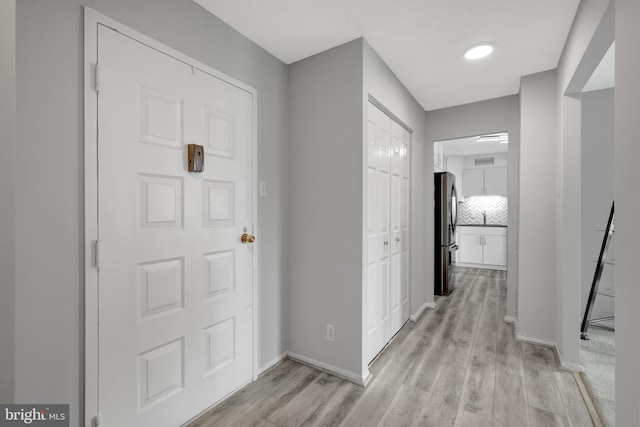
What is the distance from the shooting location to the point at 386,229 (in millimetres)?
2736

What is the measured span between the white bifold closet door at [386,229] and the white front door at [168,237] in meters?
0.96

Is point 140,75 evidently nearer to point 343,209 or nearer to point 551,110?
point 343,209

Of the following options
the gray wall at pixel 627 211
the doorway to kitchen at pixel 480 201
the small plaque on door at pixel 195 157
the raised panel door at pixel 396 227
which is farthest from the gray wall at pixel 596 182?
the small plaque on door at pixel 195 157

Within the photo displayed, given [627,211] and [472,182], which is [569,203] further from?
[472,182]

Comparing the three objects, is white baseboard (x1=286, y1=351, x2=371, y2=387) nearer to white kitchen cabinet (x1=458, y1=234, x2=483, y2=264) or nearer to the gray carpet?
the gray carpet

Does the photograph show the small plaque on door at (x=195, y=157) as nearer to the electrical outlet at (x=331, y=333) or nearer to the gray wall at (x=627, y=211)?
the electrical outlet at (x=331, y=333)

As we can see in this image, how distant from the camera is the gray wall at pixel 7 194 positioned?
0.72 m

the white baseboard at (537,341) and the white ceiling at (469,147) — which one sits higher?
the white ceiling at (469,147)

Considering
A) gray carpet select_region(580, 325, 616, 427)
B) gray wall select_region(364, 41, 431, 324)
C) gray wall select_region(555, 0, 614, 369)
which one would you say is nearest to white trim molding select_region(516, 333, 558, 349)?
gray carpet select_region(580, 325, 616, 427)

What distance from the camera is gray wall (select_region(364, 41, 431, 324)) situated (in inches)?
103

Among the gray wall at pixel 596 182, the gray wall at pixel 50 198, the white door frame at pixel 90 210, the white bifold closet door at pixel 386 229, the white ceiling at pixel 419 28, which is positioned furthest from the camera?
the gray wall at pixel 596 182

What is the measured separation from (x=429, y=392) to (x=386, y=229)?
1295mm

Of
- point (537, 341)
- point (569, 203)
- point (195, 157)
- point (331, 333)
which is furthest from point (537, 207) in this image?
point (195, 157)

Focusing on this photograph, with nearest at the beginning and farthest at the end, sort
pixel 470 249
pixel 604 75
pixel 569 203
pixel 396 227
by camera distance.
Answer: pixel 569 203
pixel 604 75
pixel 396 227
pixel 470 249
